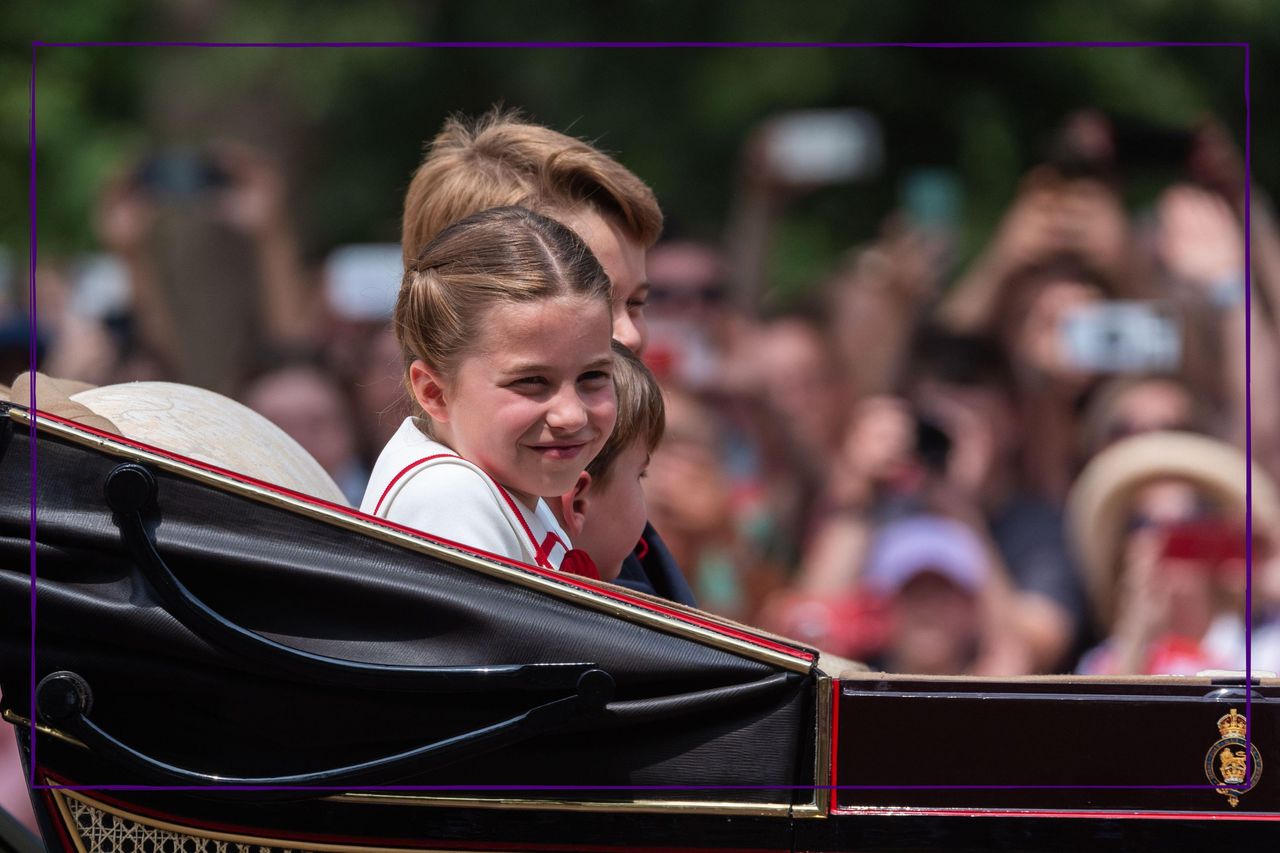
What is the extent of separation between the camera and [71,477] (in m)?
A: 1.65

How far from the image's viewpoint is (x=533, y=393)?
6.07ft

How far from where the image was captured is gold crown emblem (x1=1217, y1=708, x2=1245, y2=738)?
1.66 metres

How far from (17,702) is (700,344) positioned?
16.5 ft

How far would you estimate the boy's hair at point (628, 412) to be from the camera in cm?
212

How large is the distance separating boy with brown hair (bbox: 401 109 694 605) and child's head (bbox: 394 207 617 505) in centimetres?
36

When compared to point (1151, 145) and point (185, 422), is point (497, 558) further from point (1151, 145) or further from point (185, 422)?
point (1151, 145)

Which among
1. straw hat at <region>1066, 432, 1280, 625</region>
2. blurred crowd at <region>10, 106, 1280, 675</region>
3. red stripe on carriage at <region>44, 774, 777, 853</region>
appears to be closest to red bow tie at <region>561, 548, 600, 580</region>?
red stripe on carriage at <region>44, 774, 777, 853</region>

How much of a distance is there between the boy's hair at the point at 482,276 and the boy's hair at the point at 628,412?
24cm

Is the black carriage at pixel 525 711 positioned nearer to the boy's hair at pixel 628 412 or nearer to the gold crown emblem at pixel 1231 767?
the gold crown emblem at pixel 1231 767

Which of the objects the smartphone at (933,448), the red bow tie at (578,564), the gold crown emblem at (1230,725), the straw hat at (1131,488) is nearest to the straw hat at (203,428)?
the red bow tie at (578,564)

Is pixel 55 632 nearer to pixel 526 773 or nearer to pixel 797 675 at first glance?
pixel 526 773

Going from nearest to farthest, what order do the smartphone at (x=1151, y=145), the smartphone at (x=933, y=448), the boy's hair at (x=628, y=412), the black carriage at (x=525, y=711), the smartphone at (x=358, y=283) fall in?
the black carriage at (x=525, y=711) < the boy's hair at (x=628, y=412) < the smartphone at (x=933, y=448) < the smartphone at (x=1151, y=145) < the smartphone at (x=358, y=283)

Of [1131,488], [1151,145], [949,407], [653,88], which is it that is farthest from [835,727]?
[653,88]

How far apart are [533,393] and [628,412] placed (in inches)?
11.8
